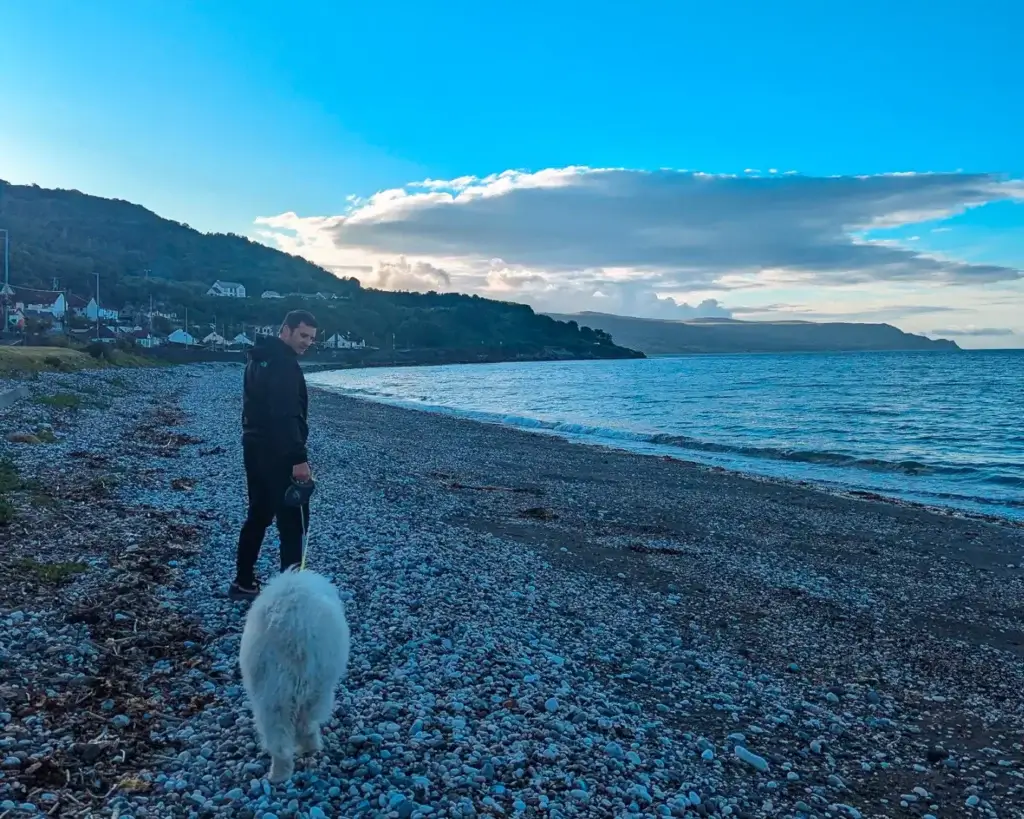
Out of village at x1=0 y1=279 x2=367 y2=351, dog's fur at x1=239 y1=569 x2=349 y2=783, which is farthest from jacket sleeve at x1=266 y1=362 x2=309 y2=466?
village at x1=0 y1=279 x2=367 y2=351

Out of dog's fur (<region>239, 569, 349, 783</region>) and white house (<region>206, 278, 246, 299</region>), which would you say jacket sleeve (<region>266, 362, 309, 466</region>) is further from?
white house (<region>206, 278, 246, 299</region>)

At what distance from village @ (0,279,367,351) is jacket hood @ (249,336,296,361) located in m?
36.9

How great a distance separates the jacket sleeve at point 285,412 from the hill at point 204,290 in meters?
118

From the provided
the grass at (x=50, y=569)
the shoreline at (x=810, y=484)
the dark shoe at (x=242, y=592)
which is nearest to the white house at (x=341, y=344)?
the shoreline at (x=810, y=484)

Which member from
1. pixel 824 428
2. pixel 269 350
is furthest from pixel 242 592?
pixel 824 428

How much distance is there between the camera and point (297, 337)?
20.3 ft

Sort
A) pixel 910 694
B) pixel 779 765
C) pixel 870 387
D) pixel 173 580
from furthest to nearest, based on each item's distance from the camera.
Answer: pixel 870 387 → pixel 173 580 → pixel 910 694 → pixel 779 765

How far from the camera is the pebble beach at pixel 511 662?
421 cm

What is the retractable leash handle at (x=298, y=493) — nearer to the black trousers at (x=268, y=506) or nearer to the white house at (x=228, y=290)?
the black trousers at (x=268, y=506)

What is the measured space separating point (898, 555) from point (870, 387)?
57.7 metres

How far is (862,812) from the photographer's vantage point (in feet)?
15.2

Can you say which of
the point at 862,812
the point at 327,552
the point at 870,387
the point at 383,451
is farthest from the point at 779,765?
the point at 870,387

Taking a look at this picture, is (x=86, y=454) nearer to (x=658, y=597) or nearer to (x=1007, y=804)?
(x=658, y=597)

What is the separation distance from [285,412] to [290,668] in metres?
2.65
